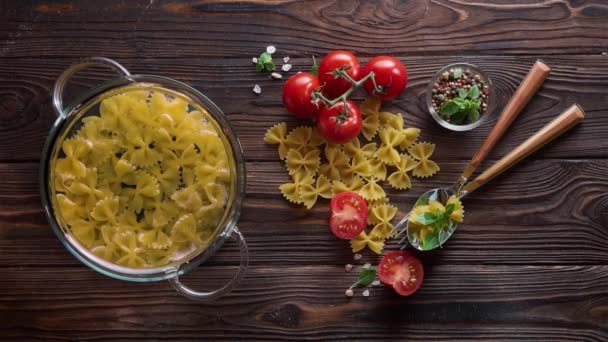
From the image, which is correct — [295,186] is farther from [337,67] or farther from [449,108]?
[449,108]

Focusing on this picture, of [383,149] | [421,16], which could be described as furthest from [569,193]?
[421,16]

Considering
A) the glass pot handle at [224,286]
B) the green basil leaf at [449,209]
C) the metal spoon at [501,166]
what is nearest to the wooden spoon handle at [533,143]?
the metal spoon at [501,166]

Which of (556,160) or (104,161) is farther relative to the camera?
(556,160)

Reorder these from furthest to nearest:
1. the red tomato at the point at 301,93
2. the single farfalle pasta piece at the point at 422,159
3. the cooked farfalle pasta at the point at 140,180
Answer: the single farfalle pasta piece at the point at 422,159 → the red tomato at the point at 301,93 → the cooked farfalle pasta at the point at 140,180

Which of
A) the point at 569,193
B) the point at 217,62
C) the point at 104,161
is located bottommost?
the point at 569,193

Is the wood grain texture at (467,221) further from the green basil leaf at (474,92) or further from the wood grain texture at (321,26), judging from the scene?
the wood grain texture at (321,26)

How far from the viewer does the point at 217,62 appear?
155 cm

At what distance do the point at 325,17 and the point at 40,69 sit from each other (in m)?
0.86

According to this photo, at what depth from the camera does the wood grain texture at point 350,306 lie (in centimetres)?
154

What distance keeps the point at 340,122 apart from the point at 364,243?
37 centimetres

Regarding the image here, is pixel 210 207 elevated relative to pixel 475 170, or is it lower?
elevated

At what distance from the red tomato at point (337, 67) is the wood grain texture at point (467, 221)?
0.28 m

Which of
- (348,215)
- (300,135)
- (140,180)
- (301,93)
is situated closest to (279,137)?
(300,135)

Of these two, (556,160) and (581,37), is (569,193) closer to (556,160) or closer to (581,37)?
(556,160)
